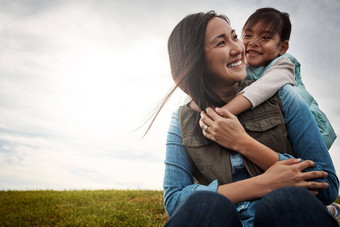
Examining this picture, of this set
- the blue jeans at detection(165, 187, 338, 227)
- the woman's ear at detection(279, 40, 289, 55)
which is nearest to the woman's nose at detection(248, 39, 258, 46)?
the woman's ear at detection(279, 40, 289, 55)

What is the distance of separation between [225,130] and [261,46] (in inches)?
68.9

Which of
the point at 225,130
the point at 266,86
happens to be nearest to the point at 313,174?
the point at 225,130

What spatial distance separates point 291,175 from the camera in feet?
5.76

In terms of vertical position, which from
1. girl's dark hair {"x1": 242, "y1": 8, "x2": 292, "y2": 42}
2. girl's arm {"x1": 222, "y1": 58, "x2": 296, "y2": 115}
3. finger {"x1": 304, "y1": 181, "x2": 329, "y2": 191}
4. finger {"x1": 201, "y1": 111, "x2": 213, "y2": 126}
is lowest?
finger {"x1": 304, "y1": 181, "x2": 329, "y2": 191}

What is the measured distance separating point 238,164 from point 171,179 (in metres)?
0.54

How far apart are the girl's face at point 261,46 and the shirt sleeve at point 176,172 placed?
1593mm

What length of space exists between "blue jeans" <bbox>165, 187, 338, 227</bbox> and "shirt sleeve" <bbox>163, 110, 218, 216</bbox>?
52 cm

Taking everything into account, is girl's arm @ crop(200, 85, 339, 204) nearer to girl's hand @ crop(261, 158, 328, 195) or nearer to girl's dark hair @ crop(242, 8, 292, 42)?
girl's hand @ crop(261, 158, 328, 195)

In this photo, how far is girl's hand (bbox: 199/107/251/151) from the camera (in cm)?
193

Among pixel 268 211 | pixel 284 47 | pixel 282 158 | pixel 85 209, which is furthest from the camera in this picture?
pixel 85 209

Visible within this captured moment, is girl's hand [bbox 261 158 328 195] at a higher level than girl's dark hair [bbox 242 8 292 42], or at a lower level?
lower

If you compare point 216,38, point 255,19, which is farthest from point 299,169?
point 255,19

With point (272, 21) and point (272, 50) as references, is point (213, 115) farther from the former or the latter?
point (272, 21)

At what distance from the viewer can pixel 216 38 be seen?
2.30 m
